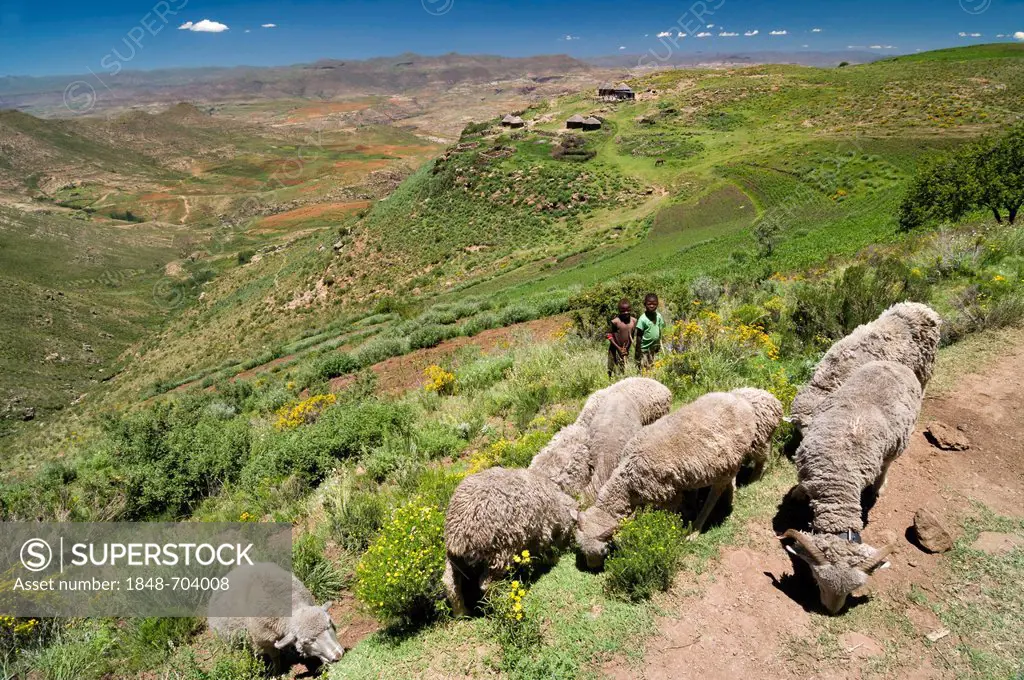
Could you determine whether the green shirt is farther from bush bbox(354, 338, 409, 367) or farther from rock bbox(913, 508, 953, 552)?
bush bbox(354, 338, 409, 367)

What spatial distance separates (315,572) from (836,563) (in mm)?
5427

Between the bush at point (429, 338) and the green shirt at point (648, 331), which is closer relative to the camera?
the green shirt at point (648, 331)

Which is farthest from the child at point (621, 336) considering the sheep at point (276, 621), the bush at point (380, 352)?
the bush at point (380, 352)

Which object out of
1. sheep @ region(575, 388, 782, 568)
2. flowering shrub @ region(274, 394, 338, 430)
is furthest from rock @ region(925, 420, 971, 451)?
flowering shrub @ region(274, 394, 338, 430)

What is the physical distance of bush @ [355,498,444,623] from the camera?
475 centimetres

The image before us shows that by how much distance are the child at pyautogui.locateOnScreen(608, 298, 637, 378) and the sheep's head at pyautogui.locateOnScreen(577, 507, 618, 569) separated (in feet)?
13.1

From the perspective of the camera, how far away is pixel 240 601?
4.98 m

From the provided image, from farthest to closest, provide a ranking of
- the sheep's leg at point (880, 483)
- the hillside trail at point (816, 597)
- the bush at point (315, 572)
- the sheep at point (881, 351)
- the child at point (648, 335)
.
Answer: the child at point (648, 335), the sheep at point (881, 351), the bush at point (315, 572), the sheep's leg at point (880, 483), the hillside trail at point (816, 597)

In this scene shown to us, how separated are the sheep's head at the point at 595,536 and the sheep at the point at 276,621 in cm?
264

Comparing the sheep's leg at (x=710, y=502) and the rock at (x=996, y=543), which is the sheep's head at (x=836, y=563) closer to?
the sheep's leg at (x=710, y=502)

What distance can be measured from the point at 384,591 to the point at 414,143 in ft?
631

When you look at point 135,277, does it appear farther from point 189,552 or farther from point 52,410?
point 189,552

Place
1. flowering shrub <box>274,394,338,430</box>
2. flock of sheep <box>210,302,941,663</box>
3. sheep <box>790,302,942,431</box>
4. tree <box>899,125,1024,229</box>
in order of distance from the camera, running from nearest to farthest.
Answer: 1. flock of sheep <box>210,302,941,663</box>
2. sheep <box>790,302,942,431</box>
3. flowering shrub <box>274,394,338,430</box>
4. tree <box>899,125,1024,229</box>

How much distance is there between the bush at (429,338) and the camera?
18.2 meters
